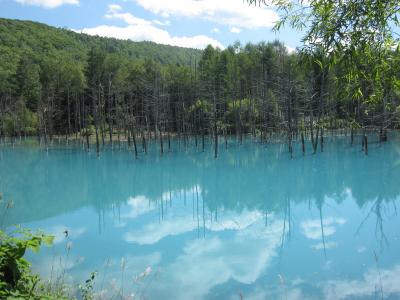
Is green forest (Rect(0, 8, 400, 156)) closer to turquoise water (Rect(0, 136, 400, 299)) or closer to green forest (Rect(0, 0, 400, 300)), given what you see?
green forest (Rect(0, 0, 400, 300))

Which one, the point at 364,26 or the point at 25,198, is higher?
the point at 364,26

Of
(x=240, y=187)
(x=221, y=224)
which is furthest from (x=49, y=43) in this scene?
(x=221, y=224)

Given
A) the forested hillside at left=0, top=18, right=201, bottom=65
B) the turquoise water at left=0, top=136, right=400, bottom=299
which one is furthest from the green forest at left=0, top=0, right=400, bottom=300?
the forested hillside at left=0, top=18, right=201, bottom=65

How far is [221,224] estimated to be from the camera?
14.3 m

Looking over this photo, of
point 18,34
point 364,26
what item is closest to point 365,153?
point 364,26

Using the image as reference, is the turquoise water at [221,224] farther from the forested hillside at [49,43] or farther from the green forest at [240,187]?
the forested hillside at [49,43]

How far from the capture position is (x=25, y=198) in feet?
66.9

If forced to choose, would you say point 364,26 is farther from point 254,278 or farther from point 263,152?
point 263,152

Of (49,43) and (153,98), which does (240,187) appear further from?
(49,43)

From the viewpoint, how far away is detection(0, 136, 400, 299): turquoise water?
8867 millimetres

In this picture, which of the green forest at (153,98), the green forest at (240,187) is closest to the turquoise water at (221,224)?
the green forest at (240,187)

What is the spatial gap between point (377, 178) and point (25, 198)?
17706 millimetres

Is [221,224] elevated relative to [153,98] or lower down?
lower down

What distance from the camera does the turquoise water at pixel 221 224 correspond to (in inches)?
349
